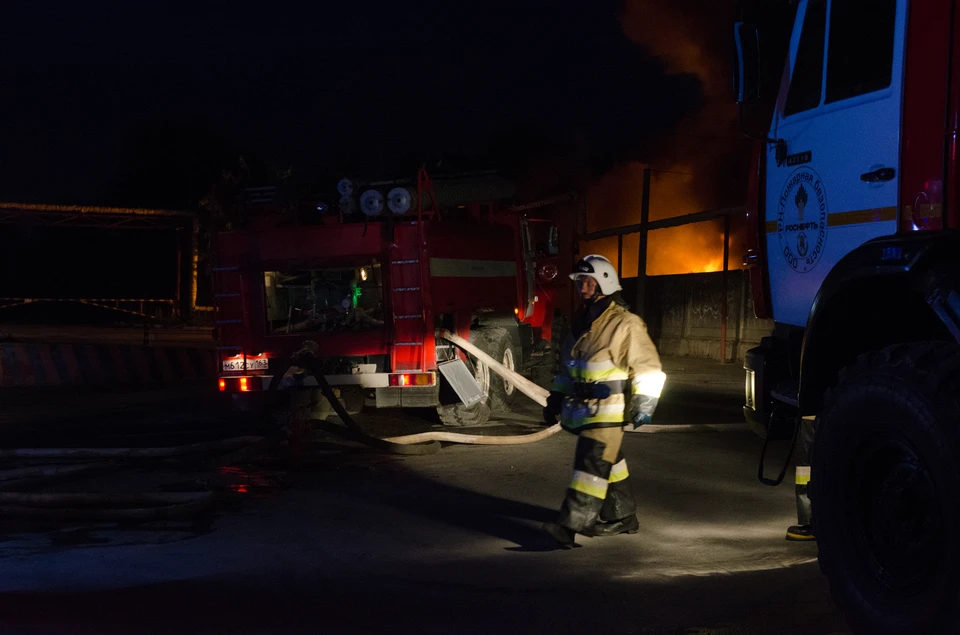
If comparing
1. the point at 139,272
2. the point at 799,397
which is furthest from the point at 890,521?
the point at 139,272

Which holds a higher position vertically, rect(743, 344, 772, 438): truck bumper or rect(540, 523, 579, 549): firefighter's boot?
rect(743, 344, 772, 438): truck bumper

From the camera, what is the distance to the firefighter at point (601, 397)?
19.4 ft

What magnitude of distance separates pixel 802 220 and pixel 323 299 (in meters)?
7.06

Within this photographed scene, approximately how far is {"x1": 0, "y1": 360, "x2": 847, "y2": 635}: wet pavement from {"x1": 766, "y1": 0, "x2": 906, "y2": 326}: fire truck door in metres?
1.48

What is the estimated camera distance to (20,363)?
1623 centimetres

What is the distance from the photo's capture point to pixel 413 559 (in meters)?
5.69

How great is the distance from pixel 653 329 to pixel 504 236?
473 inches

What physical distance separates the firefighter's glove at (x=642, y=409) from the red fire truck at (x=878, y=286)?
1.08 m

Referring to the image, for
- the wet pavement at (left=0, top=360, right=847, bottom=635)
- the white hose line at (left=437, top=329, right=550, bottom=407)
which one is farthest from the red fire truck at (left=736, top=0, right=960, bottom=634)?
the white hose line at (left=437, top=329, right=550, bottom=407)

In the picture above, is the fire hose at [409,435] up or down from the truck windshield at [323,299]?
down

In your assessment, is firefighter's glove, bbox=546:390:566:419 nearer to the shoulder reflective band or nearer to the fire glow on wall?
the shoulder reflective band

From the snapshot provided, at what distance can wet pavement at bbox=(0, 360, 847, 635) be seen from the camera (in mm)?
4551

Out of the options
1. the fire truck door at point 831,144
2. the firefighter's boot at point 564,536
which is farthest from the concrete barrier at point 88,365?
the fire truck door at point 831,144

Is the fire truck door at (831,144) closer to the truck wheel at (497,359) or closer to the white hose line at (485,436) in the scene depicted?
the white hose line at (485,436)
